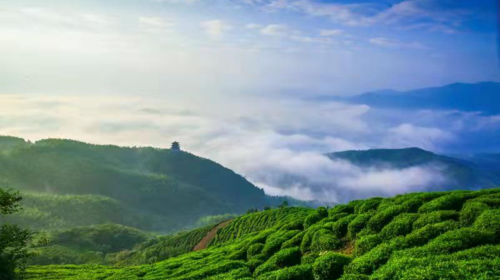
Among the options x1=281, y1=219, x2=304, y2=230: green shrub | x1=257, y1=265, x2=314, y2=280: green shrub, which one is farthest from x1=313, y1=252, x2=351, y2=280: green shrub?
x1=281, y1=219, x2=304, y2=230: green shrub

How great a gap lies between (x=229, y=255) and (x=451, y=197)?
2414cm

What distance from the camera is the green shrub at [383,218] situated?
110 feet

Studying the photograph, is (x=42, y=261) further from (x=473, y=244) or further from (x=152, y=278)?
(x=473, y=244)

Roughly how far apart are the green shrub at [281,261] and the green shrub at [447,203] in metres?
11.9

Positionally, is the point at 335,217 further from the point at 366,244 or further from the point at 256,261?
the point at 366,244

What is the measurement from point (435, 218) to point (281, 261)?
541 inches

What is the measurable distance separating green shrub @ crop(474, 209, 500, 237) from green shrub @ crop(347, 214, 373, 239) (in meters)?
9.99

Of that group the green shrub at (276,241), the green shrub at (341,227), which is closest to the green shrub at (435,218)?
the green shrub at (341,227)

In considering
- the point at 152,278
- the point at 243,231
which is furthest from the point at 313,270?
the point at 243,231

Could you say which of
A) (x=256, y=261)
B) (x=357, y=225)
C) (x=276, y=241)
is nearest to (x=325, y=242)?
(x=357, y=225)

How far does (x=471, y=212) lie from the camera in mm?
29359

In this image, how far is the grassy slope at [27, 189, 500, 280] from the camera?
2255 cm

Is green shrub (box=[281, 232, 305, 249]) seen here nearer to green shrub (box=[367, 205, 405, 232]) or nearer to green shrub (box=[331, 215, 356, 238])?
green shrub (box=[331, 215, 356, 238])

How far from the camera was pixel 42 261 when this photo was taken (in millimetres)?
172625
